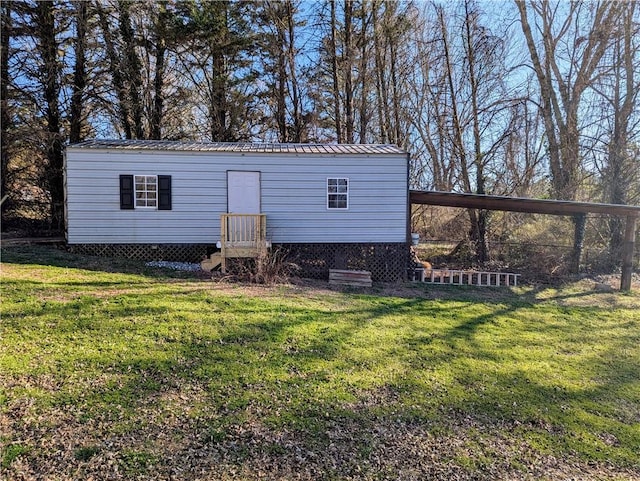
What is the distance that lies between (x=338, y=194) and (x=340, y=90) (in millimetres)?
7867

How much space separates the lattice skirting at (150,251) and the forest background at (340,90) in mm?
4856

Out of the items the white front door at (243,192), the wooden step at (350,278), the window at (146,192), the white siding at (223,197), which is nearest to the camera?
the wooden step at (350,278)

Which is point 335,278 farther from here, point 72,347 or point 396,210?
point 72,347

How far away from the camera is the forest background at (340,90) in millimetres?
12820

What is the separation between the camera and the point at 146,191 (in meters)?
9.23

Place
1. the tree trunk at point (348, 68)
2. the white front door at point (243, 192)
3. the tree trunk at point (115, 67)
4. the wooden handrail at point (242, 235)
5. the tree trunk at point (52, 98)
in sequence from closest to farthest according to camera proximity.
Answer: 1. the wooden handrail at point (242, 235)
2. the white front door at point (243, 192)
3. the tree trunk at point (52, 98)
4. the tree trunk at point (115, 67)
5. the tree trunk at point (348, 68)

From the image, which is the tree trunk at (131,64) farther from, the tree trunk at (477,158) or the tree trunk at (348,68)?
the tree trunk at (477,158)

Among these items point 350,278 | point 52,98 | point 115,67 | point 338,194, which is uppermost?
point 115,67

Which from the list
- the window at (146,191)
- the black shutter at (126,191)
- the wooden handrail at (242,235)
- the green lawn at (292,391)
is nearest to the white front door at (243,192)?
the wooden handrail at (242,235)

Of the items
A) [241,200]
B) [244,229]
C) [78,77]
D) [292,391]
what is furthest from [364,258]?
[78,77]

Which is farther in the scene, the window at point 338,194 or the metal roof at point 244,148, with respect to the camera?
the window at point 338,194

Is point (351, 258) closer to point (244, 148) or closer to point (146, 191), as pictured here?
point (244, 148)

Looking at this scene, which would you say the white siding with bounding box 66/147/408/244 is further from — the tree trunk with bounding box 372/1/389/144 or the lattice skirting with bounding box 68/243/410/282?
the tree trunk with bounding box 372/1/389/144

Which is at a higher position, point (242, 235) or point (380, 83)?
point (380, 83)
